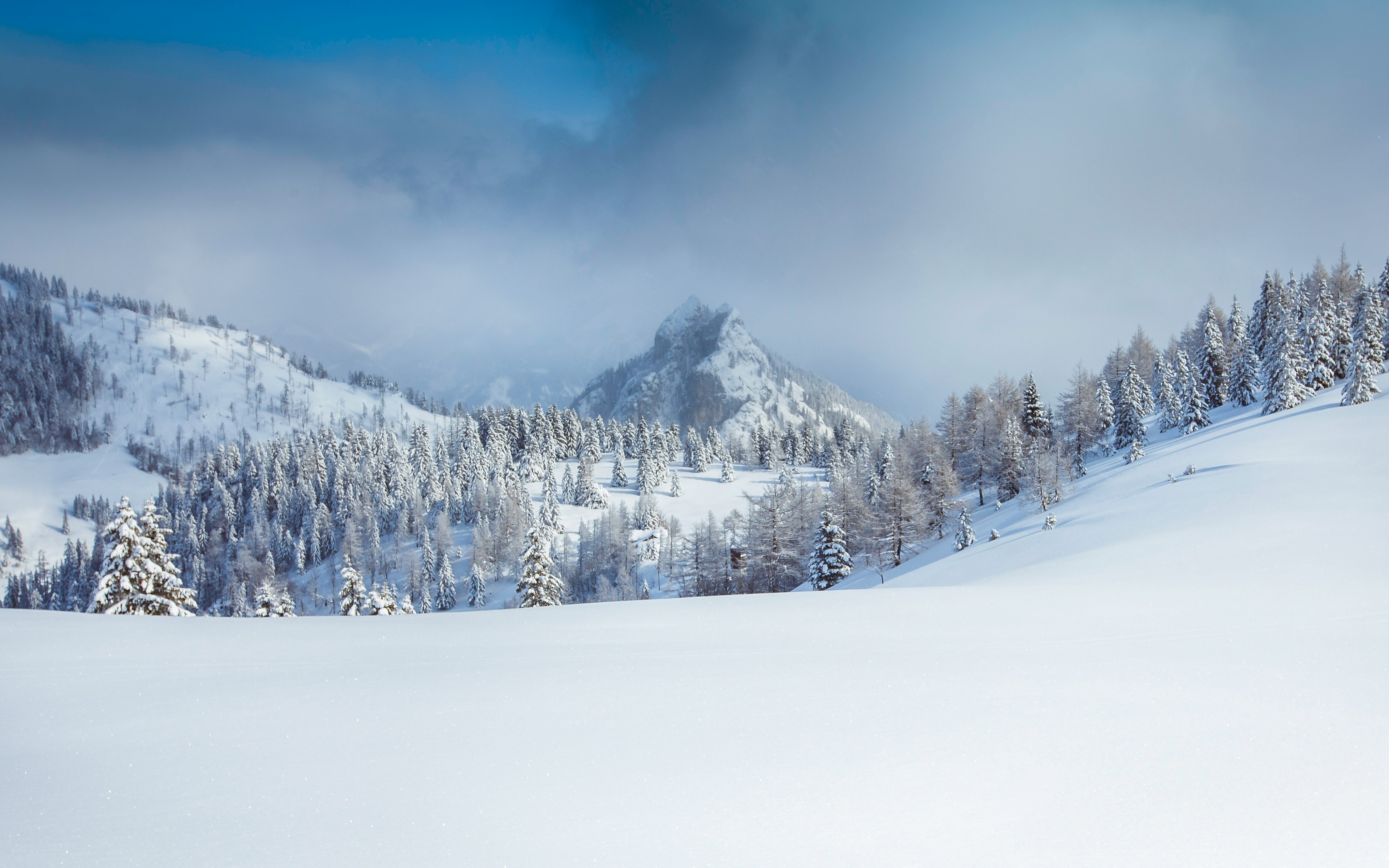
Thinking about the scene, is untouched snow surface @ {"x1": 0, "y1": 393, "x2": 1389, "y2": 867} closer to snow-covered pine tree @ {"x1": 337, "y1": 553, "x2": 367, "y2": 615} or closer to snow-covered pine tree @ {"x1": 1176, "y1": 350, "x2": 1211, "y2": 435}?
snow-covered pine tree @ {"x1": 337, "y1": 553, "x2": 367, "y2": 615}

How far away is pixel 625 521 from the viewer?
270 ft

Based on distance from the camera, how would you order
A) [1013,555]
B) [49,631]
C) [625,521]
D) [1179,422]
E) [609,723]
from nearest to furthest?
[609,723]
[49,631]
[1013,555]
[1179,422]
[625,521]

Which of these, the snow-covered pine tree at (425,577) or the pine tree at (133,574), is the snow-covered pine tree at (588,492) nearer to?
the snow-covered pine tree at (425,577)

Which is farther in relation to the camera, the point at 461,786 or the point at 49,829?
the point at 461,786

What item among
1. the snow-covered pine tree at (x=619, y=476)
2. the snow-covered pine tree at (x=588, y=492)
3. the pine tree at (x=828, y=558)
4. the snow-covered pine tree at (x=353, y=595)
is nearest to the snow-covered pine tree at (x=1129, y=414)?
the pine tree at (x=828, y=558)

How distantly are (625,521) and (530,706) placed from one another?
78681 mm

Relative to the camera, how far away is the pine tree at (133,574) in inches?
765

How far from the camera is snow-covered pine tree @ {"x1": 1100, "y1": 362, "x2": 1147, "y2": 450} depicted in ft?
159

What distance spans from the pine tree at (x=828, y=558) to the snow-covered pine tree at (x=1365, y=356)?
33.2 m

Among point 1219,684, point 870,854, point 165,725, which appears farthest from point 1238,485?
point 165,725

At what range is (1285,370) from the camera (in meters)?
40.3

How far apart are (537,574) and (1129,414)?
173 ft

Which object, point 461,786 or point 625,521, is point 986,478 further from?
point 461,786

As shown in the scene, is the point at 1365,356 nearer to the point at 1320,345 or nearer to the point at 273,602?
the point at 1320,345
